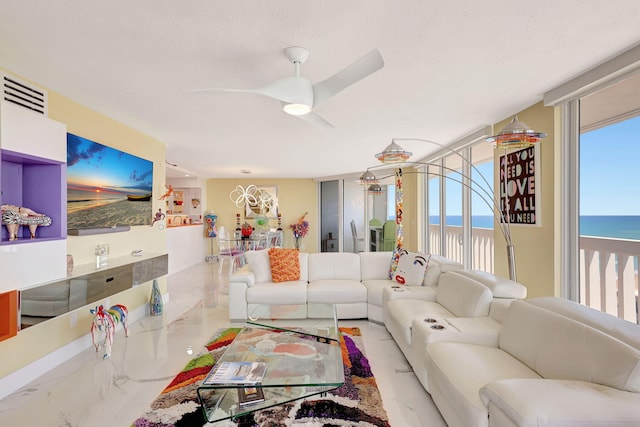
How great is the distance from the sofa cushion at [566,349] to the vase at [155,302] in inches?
152

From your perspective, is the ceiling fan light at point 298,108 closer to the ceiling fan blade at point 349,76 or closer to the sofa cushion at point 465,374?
the ceiling fan blade at point 349,76

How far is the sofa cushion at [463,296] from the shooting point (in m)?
2.64

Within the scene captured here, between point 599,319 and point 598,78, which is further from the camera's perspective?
point 598,78

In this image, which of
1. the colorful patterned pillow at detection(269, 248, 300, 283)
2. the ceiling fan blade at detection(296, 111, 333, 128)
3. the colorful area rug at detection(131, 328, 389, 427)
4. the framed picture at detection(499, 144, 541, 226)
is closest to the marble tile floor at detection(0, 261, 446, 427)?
the colorful area rug at detection(131, 328, 389, 427)

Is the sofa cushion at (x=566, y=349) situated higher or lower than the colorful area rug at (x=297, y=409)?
higher

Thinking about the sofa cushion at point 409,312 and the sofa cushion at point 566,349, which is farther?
the sofa cushion at point 409,312

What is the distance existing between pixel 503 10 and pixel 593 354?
1725mm

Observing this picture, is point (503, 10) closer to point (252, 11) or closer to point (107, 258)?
point (252, 11)

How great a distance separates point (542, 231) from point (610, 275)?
60cm

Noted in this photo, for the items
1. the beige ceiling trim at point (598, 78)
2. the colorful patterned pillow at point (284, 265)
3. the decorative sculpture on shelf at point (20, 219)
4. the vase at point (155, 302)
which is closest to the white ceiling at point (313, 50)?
the beige ceiling trim at point (598, 78)

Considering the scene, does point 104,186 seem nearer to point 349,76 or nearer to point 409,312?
point 349,76

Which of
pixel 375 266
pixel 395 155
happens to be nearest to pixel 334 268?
pixel 375 266

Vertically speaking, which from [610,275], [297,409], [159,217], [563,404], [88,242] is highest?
[159,217]

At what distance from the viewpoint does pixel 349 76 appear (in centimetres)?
193
